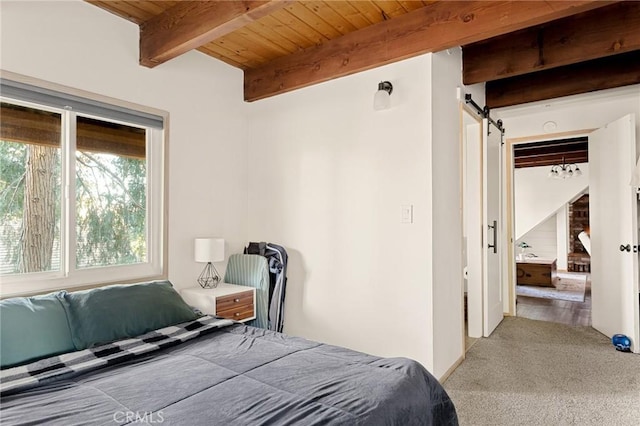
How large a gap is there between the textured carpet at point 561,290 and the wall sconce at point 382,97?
4.66 meters

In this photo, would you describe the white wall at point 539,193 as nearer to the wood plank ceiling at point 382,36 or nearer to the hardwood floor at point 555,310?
the hardwood floor at point 555,310

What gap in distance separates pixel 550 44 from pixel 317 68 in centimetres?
190

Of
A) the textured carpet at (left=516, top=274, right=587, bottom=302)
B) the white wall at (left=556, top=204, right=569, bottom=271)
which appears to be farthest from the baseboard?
the white wall at (left=556, top=204, right=569, bottom=271)

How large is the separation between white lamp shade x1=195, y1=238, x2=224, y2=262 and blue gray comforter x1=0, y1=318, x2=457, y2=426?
42.1 inches

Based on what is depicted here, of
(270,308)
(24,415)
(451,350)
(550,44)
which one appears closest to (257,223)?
(270,308)

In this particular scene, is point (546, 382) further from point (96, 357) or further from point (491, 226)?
point (96, 357)

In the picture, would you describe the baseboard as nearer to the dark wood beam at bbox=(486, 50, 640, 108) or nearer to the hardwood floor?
the hardwood floor

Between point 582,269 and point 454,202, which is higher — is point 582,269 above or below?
below

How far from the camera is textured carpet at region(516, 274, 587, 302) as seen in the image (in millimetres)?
5664

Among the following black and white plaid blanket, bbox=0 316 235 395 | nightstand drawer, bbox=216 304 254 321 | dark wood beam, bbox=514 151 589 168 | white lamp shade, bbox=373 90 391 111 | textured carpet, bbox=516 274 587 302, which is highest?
dark wood beam, bbox=514 151 589 168

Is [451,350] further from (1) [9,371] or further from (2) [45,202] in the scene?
(2) [45,202]

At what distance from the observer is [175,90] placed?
3.01 metres

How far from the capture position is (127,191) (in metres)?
2.78

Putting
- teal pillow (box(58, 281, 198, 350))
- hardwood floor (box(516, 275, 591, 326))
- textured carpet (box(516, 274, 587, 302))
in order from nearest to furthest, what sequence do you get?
teal pillow (box(58, 281, 198, 350)), hardwood floor (box(516, 275, 591, 326)), textured carpet (box(516, 274, 587, 302))
